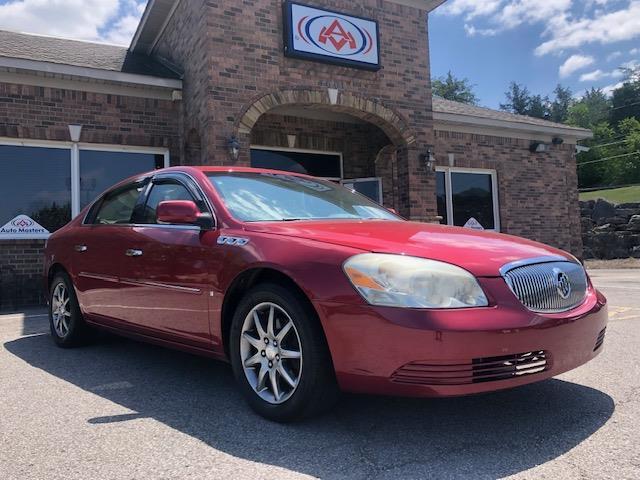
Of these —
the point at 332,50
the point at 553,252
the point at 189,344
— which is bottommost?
the point at 189,344

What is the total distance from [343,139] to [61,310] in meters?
8.04

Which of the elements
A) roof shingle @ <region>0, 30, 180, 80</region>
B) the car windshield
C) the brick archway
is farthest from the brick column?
the car windshield

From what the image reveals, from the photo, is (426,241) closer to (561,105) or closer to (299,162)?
(299,162)

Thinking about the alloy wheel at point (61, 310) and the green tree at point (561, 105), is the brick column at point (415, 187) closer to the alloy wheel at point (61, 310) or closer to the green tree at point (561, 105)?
the alloy wheel at point (61, 310)

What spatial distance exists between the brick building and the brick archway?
3 cm

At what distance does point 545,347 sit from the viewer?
2607mm

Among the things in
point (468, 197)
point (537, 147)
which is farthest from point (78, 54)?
point (537, 147)

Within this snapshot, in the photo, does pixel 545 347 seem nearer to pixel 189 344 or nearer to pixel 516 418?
pixel 516 418

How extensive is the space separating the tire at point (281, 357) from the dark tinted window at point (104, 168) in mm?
7271


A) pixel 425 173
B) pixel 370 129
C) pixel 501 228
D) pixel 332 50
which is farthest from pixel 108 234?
pixel 501 228

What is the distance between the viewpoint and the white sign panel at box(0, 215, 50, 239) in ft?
29.0

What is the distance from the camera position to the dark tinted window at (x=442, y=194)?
42.9 ft

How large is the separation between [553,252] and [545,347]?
2.36 feet

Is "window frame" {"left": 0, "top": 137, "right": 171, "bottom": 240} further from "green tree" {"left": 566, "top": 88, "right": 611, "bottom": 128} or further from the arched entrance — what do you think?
"green tree" {"left": 566, "top": 88, "right": 611, "bottom": 128}
